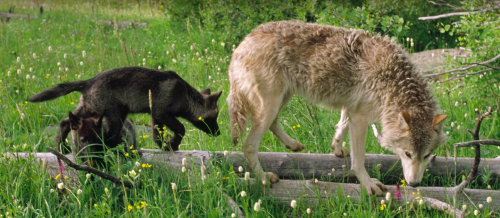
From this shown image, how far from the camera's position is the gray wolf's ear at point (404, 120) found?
424cm

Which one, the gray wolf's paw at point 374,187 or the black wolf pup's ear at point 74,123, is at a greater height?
the black wolf pup's ear at point 74,123

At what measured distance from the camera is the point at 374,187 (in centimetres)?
433

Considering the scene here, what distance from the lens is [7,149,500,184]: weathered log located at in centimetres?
449

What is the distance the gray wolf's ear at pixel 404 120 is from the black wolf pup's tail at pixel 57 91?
306cm

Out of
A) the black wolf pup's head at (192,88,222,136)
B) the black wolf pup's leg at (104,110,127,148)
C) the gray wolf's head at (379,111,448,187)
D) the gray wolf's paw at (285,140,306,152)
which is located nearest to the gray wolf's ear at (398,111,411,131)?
the gray wolf's head at (379,111,448,187)

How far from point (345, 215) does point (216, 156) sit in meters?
1.32

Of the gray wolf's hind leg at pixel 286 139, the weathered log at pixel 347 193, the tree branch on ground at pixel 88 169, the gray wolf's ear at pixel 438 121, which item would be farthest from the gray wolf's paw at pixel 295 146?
the tree branch on ground at pixel 88 169

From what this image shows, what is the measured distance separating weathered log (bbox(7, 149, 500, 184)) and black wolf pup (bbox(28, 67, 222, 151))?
0.99 feet

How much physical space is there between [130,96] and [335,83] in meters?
2.05

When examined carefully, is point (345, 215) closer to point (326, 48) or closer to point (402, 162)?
point (402, 162)

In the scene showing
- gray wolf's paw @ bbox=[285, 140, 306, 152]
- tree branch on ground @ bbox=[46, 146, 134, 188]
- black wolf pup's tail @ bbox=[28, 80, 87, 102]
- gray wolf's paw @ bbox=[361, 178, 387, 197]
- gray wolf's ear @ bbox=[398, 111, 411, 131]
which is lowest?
gray wolf's paw @ bbox=[361, 178, 387, 197]

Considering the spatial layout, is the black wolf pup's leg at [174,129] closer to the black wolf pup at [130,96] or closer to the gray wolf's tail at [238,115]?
the black wolf pup at [130,96]

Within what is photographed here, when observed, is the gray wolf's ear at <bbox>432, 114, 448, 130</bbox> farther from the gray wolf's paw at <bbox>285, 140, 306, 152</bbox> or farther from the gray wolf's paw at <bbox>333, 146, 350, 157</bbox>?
the gray wolf's paw at <bbox>285, 140, 306, 152</bbox>

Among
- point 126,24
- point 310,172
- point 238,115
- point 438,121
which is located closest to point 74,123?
point 238,115
